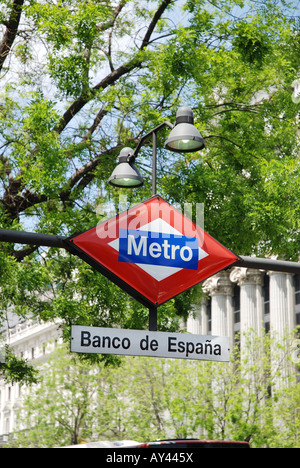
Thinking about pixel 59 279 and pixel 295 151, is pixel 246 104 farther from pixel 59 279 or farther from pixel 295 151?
pixel 59 279

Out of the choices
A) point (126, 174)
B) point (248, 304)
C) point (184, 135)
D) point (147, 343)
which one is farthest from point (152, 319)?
point (248, 304)

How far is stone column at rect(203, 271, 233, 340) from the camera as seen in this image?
54.9m

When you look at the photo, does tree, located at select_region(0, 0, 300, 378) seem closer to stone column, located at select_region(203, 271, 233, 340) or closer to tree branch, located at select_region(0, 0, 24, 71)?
tree branch, located at select_region(0, 0, 24, 71)

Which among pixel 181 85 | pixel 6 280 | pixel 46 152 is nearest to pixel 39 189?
pixel 46 152

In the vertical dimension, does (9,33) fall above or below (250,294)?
below

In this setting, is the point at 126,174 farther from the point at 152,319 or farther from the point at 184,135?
the point at 152,319

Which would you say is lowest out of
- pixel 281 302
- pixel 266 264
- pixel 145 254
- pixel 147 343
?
pixel 147 343

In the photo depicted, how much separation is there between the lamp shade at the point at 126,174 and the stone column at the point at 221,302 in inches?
1772

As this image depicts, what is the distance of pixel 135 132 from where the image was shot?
50.6 feet

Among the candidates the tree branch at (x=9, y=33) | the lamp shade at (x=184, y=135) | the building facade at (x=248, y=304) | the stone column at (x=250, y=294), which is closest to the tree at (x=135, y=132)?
the tree branch at (x=9, y=33)

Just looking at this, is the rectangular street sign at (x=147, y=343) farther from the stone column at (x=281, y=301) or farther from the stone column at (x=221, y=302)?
the stone column at (x=221, y=302)

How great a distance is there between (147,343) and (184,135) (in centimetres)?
318

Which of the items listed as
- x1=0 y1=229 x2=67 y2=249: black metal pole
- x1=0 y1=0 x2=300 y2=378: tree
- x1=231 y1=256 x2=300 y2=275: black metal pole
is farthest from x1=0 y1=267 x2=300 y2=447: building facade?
x1=0 y1=229 x2=67 y2=249: black metal pole
